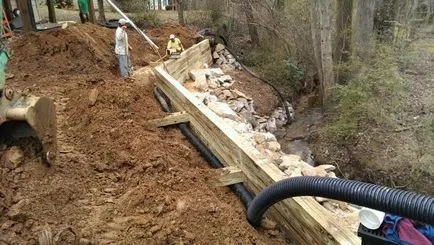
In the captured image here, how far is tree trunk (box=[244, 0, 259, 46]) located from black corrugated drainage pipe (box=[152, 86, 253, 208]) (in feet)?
24.6

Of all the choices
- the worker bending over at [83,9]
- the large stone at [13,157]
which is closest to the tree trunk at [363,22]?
the worker bending over at [83,9]

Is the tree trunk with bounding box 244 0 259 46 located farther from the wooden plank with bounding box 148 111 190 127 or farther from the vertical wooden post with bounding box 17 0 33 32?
the wooden plank with bounding box 148 111 190 127

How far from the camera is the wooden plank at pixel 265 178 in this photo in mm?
3496

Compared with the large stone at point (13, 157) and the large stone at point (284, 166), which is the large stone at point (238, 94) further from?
the large stone at point (13, 157)

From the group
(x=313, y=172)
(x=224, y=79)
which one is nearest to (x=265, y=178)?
(x=313, y=172)

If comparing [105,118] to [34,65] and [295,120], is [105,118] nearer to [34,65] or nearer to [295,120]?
[34,65]

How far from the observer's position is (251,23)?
14.9 meters

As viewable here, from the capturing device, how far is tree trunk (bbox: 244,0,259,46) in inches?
579

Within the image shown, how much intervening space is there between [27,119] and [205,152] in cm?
261

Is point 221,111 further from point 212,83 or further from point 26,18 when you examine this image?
point 26,18

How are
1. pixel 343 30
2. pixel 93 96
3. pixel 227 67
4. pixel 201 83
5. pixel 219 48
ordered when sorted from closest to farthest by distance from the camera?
pixel 93 96
pixel 201 83
pixel 343 30
pixel 227 67
pixel 219 48

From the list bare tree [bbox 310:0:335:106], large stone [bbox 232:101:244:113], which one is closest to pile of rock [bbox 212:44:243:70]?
bare tree [bbox 310:0:335:106]

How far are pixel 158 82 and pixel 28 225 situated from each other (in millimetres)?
5525

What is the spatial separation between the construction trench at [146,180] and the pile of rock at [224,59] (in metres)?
5.82
